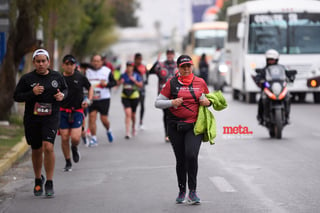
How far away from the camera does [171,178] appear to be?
1152 centimetres

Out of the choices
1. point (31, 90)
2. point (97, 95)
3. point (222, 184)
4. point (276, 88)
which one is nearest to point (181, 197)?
point (222, 184)

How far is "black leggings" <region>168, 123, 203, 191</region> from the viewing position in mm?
9299

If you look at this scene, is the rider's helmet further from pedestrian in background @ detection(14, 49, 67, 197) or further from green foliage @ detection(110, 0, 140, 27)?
green foliage @ detection(110, 0, 140, 27)

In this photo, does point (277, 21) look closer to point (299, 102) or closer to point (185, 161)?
point (299, 102)

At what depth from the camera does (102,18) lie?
175 feet

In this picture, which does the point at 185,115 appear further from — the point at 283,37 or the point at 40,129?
the point at 283,37

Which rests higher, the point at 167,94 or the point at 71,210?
the point at 167,94

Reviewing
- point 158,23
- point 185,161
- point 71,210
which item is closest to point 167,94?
point 185,161

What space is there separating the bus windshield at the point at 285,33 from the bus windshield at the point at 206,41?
25085mm

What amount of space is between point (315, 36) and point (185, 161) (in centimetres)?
1984

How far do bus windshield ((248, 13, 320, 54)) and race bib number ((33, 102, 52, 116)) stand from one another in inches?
737

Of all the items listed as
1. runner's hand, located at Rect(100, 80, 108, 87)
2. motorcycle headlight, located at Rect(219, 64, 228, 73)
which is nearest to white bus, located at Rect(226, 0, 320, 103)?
motorcycle headlight, located at Rect(219, 64, 228, 73)

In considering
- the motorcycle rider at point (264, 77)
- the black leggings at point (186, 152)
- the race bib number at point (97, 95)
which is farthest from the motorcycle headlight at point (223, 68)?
the black leggings at point (186, 152)

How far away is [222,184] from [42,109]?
246 centimetres
